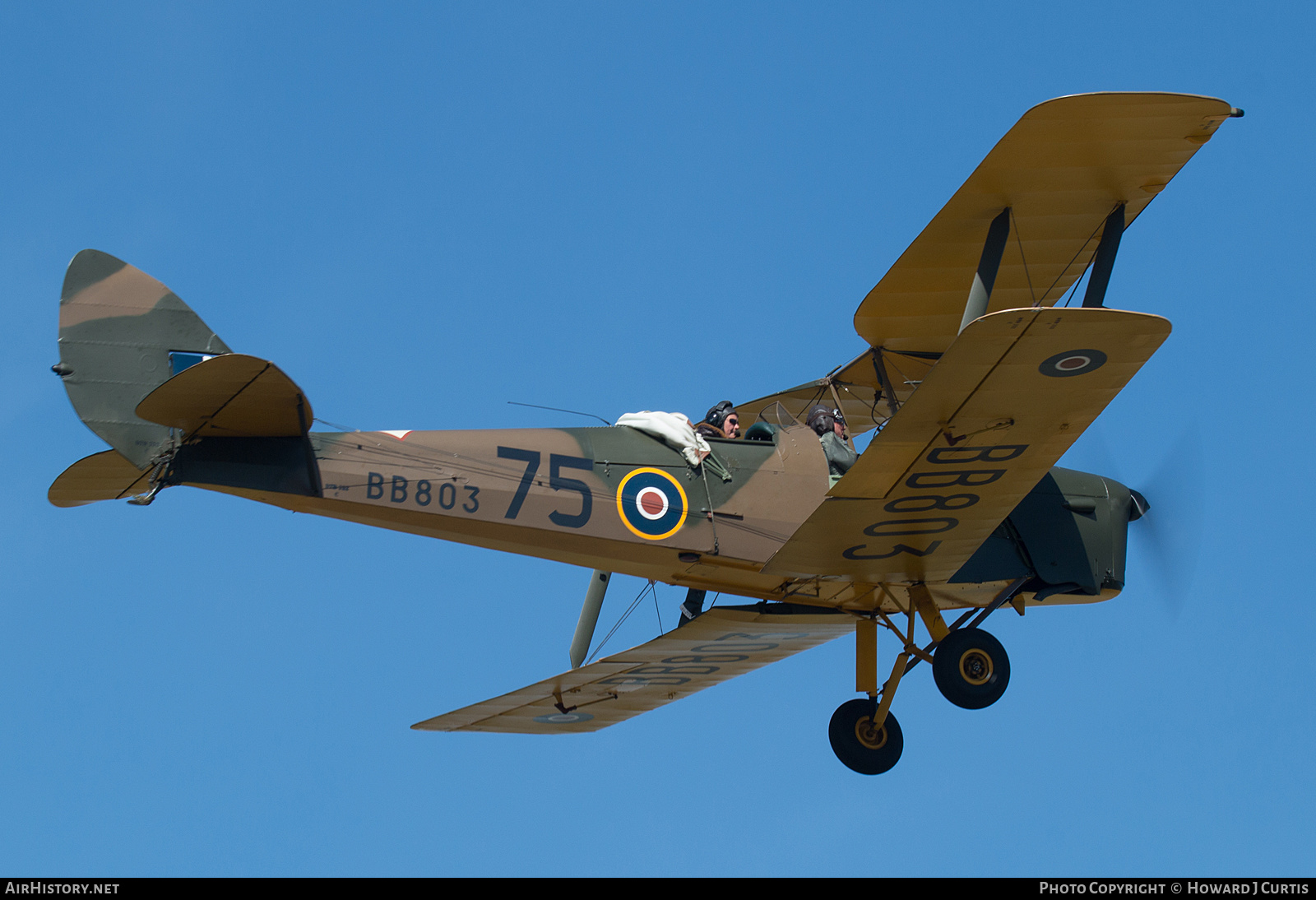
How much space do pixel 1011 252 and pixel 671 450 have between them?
10.2 feet

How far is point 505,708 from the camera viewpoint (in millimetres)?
11820

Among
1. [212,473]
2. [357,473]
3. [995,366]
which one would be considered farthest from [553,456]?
[995,366]

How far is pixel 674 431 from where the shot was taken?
9.05 metres

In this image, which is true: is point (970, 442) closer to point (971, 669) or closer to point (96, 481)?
point (971, 669)

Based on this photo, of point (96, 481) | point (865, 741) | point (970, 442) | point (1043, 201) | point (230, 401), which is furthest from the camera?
point (865, 741)

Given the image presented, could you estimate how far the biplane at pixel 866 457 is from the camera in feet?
25.8

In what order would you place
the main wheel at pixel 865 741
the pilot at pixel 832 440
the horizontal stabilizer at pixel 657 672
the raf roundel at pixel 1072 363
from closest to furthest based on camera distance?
the raf roundel at pixel 1072 363, the pilot at pixel 832 440, the main wheel at pixel 865 741, the horizontal stabilizer at pixel 657 672

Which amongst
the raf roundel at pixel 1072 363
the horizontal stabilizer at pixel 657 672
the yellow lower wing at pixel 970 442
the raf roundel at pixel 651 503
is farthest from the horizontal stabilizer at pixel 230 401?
the raf roundel at pixel 1072 363

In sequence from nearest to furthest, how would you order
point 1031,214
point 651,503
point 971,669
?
point 651,503
point 971,669
point 1031,214

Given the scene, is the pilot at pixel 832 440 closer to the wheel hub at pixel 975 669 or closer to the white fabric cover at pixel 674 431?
the white fabric cover at pixel 674 431

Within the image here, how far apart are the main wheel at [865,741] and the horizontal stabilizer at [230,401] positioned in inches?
178

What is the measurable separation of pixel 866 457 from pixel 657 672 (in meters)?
4.10

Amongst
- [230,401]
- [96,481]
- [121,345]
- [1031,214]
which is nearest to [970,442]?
[1031,214]
